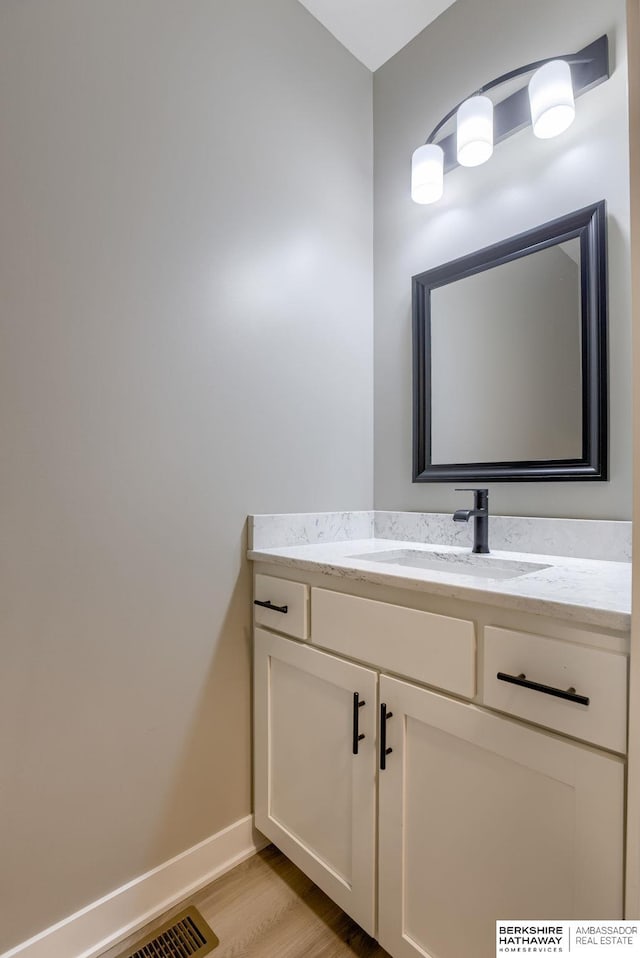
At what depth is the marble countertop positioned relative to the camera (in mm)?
736

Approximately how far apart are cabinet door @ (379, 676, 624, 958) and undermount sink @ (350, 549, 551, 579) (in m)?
0.40

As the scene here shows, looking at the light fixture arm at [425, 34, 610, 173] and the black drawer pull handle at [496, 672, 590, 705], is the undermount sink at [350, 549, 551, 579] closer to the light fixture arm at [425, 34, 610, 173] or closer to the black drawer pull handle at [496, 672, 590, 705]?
the black drawer pull handle at [496, 672, 590, 705]

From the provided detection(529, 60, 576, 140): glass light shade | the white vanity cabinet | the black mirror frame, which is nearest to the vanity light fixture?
detection(529, 60, 576, 140): glass light shade

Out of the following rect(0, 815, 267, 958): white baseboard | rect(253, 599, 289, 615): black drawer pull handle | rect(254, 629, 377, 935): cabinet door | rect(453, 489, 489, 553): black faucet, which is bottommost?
rect(0, 815, 267, 958): white baseboard

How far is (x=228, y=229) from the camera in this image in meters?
1.37

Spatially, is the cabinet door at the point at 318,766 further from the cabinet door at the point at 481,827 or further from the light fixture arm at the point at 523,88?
the light fixture arm at the point at 523,88

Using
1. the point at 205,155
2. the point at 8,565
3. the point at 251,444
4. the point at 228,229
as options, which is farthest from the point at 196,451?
the point at 205,155

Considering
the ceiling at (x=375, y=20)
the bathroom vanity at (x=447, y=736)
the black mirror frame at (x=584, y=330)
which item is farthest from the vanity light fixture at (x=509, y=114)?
the bathroom vanity at (x=447, y=736)

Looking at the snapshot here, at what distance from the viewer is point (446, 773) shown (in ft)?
2.99

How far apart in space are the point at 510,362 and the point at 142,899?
178 cm

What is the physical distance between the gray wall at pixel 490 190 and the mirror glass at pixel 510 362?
87 mm

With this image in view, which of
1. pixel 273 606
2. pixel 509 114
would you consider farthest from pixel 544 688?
→ pixel 509 114

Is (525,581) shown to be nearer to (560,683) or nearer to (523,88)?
(560,683)

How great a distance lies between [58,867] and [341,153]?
2.29 metres
